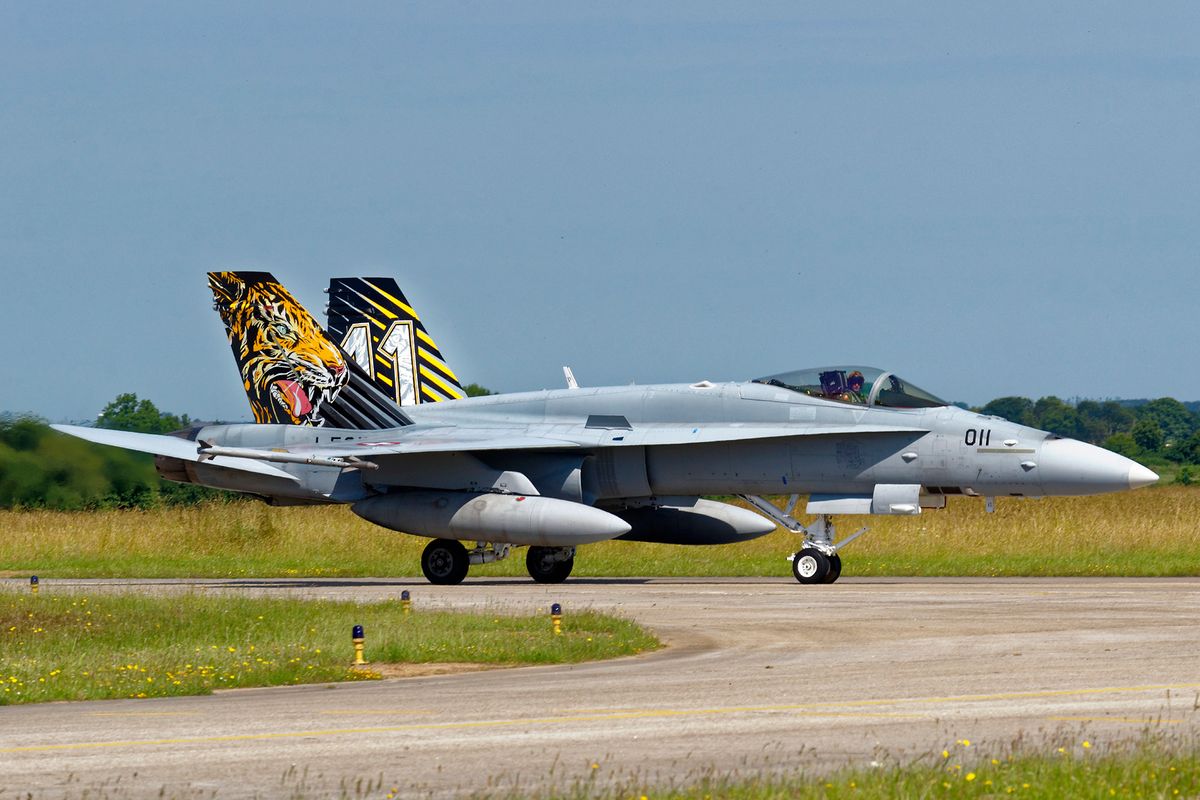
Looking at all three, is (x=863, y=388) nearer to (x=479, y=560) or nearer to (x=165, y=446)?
(x=479, y=560)

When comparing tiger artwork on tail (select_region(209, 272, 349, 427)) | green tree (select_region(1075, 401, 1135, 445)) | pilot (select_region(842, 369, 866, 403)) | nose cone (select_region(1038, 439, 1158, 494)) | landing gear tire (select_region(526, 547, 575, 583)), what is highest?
green tree (select_region(1075, 401, 1135, 445))

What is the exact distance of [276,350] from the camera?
94.7 feet

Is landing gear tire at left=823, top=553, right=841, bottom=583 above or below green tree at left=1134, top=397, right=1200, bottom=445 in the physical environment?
below

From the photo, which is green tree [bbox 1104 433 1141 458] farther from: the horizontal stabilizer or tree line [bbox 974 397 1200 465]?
the horizontal stabilizer

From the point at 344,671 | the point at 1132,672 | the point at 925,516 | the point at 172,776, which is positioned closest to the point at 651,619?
the point at 344,671

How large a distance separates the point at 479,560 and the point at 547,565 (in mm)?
1084

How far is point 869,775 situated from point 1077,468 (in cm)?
1540

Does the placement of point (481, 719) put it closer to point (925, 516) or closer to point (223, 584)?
point (223, 584)

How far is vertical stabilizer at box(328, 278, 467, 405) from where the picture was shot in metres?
32.4

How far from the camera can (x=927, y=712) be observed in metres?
11.1

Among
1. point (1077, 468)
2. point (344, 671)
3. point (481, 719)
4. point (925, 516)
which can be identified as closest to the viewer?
point (481, 719)

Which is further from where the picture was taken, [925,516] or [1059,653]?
[925,516]

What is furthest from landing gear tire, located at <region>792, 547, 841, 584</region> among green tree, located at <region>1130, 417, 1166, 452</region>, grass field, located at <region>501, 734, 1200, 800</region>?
green tree, located at <region>1130, 417, 1166, 452</region>

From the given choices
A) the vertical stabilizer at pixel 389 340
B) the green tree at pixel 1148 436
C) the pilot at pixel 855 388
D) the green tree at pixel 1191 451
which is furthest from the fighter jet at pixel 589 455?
A: the green tree at pixel 1148 436
